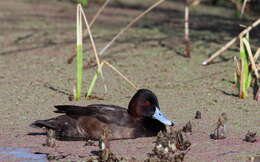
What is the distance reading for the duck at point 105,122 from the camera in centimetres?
662

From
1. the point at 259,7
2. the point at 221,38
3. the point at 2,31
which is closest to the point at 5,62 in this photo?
the point at 2,31

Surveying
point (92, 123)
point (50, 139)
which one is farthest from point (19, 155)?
point (92, 123)

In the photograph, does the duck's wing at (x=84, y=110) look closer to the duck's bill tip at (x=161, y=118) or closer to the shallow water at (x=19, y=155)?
the duck's bill tip at (x=161, y=118)

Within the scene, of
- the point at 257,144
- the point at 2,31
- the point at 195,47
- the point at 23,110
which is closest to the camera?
the point at 257,144

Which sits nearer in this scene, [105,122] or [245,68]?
[105,122]

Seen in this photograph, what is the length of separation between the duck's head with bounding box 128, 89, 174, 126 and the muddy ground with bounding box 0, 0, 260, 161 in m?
0.29

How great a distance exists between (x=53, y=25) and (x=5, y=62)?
279cm

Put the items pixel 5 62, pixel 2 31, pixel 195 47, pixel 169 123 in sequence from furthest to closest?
pixel 2 31
pixel 195 47
pixel 5 62
pixel 169 123

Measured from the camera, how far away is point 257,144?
20.4 feet

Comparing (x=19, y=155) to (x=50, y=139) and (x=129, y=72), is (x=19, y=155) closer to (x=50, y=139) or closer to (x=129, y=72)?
(x=50, y=139)

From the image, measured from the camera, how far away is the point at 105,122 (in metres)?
6.63

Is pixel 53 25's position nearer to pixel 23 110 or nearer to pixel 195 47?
pixel 195 47

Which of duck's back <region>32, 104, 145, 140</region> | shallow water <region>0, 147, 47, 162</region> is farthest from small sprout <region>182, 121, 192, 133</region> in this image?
shallow water <region>0, 147, 47, 162</region>

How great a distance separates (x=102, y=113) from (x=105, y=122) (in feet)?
0.28
